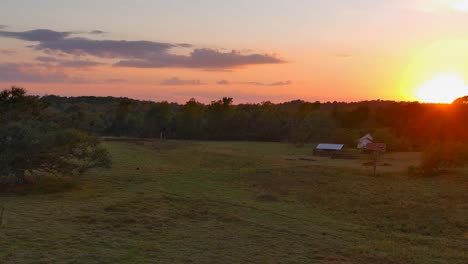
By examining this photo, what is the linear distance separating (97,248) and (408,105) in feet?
215

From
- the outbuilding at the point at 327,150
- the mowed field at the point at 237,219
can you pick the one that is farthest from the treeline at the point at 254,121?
the mowed field at the point at 237,219

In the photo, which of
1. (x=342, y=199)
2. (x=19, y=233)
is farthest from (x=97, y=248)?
(x=342, y=199)

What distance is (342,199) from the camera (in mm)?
21328

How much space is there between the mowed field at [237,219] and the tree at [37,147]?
3.20 feet

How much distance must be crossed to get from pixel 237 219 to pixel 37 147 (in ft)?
32.2

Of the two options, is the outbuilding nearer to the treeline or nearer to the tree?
the treeline

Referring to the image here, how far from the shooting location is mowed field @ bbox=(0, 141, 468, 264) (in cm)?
1216

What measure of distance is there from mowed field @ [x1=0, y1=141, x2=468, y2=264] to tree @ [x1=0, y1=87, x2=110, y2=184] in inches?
38.5

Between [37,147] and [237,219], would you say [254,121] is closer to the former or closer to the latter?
[37,147]

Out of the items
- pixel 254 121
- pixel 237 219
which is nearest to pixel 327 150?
pixel 254 121

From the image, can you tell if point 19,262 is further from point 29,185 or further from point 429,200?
point 429,200

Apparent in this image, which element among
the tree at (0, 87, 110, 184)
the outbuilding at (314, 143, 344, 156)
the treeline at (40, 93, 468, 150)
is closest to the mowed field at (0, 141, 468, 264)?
the tree at (0, 87, 110, 184)

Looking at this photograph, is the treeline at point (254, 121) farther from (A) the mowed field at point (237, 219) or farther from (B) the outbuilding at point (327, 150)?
(A) the mowed field at point (237, 219)

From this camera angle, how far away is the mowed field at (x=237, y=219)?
12.2 metres
